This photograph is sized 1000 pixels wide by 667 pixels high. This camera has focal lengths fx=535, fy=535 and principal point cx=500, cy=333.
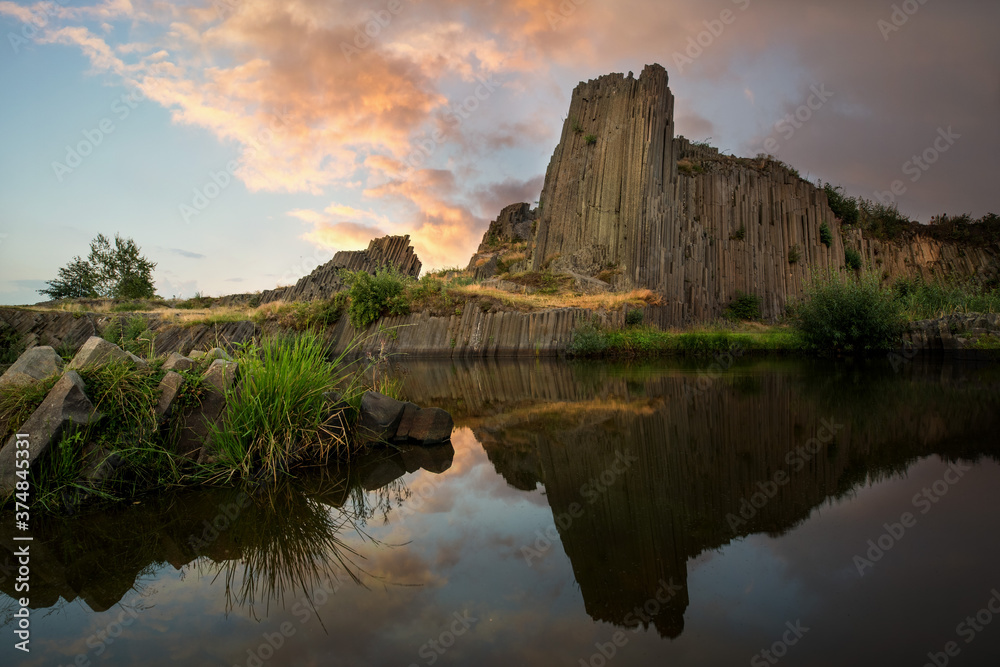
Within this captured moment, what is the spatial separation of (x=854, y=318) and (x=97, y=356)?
18730 mm

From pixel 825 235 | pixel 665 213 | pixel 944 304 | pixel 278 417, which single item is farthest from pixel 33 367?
pixel 825 235

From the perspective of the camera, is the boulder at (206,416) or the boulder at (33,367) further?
the boulder at (206,416)

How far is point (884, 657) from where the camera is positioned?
1926 mm

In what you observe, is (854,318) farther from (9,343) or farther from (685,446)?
(9,343)

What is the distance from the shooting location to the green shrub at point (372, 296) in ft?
78.1

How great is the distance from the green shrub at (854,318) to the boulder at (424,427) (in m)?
15.4

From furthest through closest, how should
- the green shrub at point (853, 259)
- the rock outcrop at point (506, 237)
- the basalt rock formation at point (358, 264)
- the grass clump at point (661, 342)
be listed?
1. the rock outcrop at point (506, 237)
2. the green shrub at point (853, 259)
3. the basalt rock formation at point (358, 264)
4. the grass clump at point (661, 342)

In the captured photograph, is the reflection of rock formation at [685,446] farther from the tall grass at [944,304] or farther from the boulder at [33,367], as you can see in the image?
the tall grass at [944,304]

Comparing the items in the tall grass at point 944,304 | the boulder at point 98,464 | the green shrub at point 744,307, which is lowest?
the boulder at point 98,464

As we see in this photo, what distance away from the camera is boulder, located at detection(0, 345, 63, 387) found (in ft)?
15.1

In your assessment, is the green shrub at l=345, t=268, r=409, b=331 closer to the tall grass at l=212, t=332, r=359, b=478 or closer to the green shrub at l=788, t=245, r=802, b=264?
the tall grass at l=212, t=332, r=359, b=478

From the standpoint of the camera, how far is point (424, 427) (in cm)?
623

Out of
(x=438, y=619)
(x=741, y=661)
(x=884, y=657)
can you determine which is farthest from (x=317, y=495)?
(x=884, y=657)

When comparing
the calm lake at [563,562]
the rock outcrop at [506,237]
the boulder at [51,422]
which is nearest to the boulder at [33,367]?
the boulder at [51,422]
